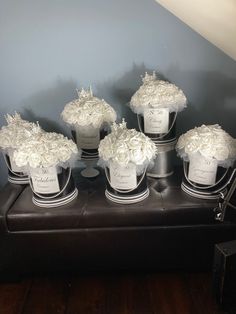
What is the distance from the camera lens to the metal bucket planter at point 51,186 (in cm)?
120

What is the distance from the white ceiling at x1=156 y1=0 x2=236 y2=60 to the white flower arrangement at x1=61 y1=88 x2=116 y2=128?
1.70 ft

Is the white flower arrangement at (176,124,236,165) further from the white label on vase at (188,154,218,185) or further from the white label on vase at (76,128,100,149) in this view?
the white label on vase at (76,128,100,149)

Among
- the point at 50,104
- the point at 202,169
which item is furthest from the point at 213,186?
the point at 50,104

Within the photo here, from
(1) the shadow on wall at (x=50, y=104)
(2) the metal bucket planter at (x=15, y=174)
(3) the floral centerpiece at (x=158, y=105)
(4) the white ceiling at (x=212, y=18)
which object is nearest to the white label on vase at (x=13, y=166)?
(2) the metal bucket planter at (x=15, y=174)

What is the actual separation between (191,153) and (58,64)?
0.79 m

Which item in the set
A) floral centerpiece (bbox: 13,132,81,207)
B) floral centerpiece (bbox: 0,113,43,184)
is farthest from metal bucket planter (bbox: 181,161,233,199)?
floral centerpiece (bbox: 0,113,43,184)

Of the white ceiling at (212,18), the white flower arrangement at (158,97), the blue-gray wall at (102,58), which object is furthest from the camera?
the blue-gray wall at (102,58)

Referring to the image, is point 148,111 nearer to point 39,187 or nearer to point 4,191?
point 39,187

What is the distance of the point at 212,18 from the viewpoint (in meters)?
1.15

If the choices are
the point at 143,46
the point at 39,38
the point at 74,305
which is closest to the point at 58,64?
the point at 39,38

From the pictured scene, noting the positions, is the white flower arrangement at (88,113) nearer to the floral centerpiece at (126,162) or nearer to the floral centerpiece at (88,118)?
the floral centerpiece at (88,118)

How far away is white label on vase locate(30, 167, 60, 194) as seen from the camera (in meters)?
A: 1.19

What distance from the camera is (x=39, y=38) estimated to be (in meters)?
1.45

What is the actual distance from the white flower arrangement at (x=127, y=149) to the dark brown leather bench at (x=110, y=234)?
197 millimetres
